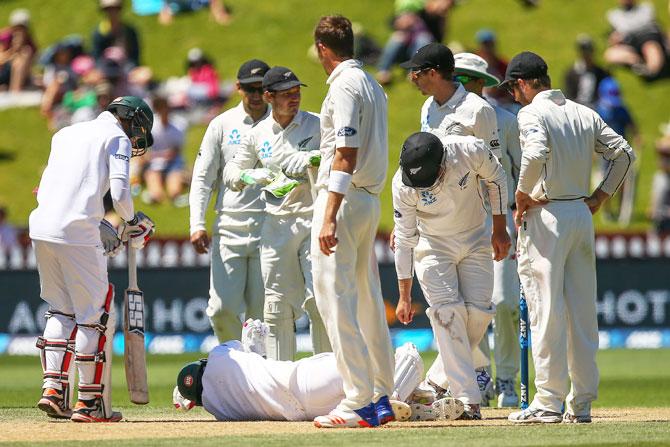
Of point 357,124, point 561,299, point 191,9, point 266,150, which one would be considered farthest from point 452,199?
point 191,9

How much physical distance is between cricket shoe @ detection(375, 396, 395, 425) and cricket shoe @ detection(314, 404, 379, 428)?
98mm

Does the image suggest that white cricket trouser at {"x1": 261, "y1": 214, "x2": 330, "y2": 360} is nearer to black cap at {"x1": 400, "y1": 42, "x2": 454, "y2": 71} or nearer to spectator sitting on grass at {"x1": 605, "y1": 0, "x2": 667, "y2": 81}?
black cap at {"x1": 400, "y1": 42, "x2": 454, "y2": 71}

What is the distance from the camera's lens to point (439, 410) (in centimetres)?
921

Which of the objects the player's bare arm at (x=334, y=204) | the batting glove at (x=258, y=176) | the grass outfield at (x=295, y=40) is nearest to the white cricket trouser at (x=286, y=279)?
the batting glove at (x=258, y=176)

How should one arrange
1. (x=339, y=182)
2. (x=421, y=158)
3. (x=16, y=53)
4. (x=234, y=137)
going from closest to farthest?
(x=339, y=182), (x=421, y=158), (x=234, y=137), (x=16, y=53)

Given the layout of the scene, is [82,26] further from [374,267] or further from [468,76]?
[374,267]

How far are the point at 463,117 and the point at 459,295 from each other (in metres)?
1.27

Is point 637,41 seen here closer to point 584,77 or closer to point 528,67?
point 584,77

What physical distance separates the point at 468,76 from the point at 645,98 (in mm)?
17097

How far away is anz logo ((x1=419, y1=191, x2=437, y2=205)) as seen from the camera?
922cm

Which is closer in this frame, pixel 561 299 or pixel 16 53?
pixel 561 299

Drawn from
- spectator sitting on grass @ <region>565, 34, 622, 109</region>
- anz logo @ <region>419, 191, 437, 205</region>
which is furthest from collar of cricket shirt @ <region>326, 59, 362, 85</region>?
spectator sitting on grass @ <region>565, 34, 622, 109</region>

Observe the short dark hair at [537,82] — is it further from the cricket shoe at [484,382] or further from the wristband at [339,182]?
the cricket shoe at [484,382]

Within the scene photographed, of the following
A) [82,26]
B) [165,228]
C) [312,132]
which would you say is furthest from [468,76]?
[82,26]
